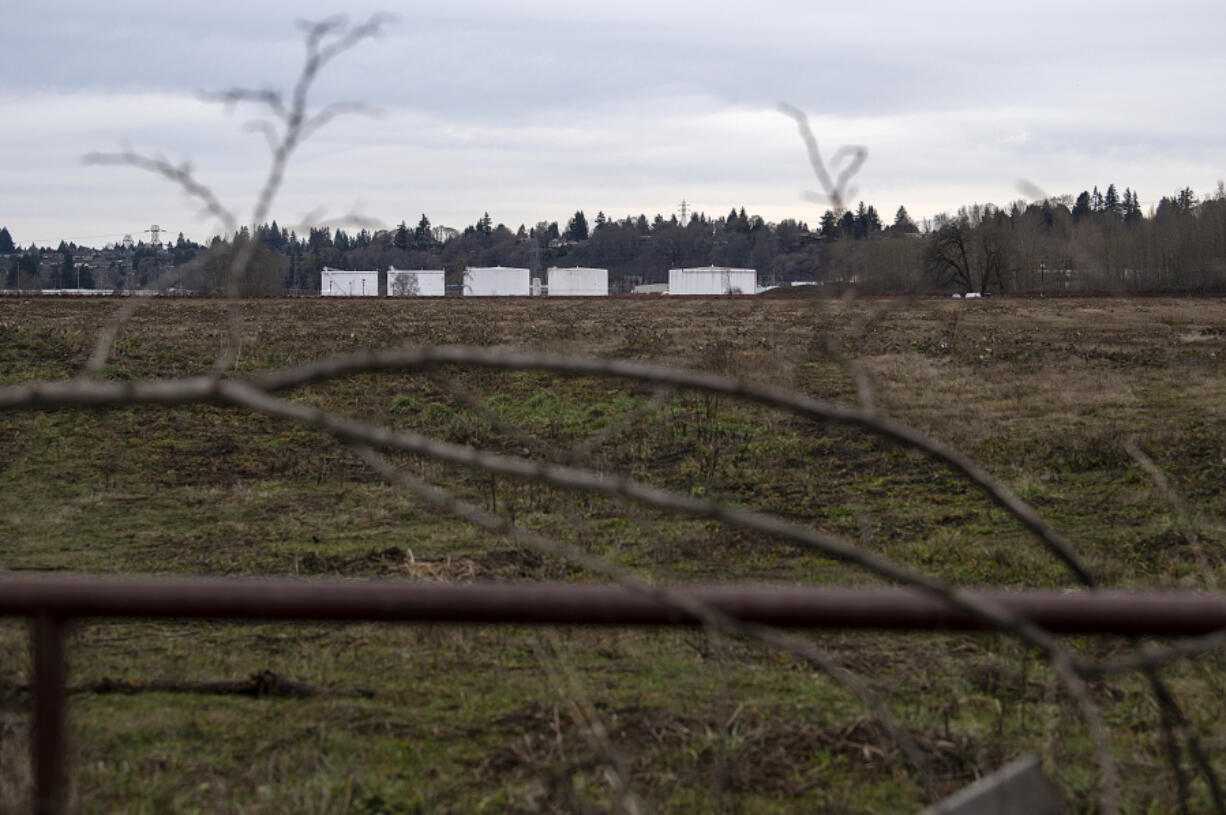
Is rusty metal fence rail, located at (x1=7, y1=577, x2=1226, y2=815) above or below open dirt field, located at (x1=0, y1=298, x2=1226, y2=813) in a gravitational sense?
above

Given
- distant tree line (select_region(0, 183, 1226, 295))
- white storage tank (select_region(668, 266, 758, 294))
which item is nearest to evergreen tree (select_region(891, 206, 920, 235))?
distant tree line (select_region(0, 183, 1226, 295))

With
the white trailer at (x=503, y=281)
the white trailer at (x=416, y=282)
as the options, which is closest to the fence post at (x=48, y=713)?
the white trailer at (x=416, y=282)

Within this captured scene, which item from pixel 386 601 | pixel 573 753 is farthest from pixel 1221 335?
pixel 386 601

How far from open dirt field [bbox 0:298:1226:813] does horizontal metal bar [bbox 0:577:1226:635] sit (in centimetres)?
31

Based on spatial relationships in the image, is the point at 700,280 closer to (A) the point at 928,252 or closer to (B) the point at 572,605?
(A) the point at 928,252

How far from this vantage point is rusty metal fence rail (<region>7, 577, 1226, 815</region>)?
195cm

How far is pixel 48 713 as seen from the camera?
2059 mm

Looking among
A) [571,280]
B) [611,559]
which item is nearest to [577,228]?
[571,280]

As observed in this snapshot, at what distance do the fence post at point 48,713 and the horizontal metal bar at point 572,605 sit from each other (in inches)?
2.0

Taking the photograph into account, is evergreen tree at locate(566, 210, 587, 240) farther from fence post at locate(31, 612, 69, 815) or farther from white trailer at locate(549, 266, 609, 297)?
fence post at locate(31, 612, 69, 815)

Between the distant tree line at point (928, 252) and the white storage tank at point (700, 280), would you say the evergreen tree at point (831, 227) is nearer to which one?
the distant tree line at point (928, 252)

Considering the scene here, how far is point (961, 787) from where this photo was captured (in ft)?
11.0

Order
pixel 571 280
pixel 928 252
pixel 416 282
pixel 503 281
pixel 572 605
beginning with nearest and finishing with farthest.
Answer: pixel 572 605
pixel 928 252
pixel 416 282
pixel 503 281
pixel 571 280

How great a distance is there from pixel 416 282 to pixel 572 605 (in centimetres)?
5622
